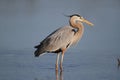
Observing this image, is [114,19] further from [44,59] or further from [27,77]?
[27,77]

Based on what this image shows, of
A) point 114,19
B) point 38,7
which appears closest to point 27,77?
point 114,19

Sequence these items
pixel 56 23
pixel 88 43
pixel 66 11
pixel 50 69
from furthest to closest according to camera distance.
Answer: pixel 66 11
pixel 56 23
pixel 88 43
pixel 50 69

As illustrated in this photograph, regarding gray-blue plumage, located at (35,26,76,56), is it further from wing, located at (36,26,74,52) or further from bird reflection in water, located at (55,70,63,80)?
bird reflection in water, located at (55,70,63,80)

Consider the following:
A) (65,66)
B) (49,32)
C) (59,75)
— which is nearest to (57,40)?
(65,66)

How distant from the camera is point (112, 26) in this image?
15523 millimetres

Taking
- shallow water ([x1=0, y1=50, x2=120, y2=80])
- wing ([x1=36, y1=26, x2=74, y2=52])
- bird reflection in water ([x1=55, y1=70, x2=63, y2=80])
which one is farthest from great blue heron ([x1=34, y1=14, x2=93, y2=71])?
shallow water ([x1=0, y1=50, x2=120, y2=80])

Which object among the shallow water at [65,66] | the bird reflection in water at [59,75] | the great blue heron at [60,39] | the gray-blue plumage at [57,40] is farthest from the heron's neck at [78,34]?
the bird reflection in water at [59,75]

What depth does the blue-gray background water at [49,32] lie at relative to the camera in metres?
10.8

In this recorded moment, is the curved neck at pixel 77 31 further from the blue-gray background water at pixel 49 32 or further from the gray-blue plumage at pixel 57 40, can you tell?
the blue-gray background water at pixel 49 32

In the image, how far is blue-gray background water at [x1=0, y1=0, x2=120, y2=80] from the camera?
10.8 meters

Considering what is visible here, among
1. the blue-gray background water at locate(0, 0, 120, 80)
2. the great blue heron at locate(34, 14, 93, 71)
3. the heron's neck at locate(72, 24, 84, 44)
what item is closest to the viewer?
the blue-gray background water at locate(0, 0, 120, 80)

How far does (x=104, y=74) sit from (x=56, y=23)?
4.84 m

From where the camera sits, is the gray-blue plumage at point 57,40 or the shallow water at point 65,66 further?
the gray-blue plumage at point 57,40

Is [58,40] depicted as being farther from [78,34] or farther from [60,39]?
[78,34]
